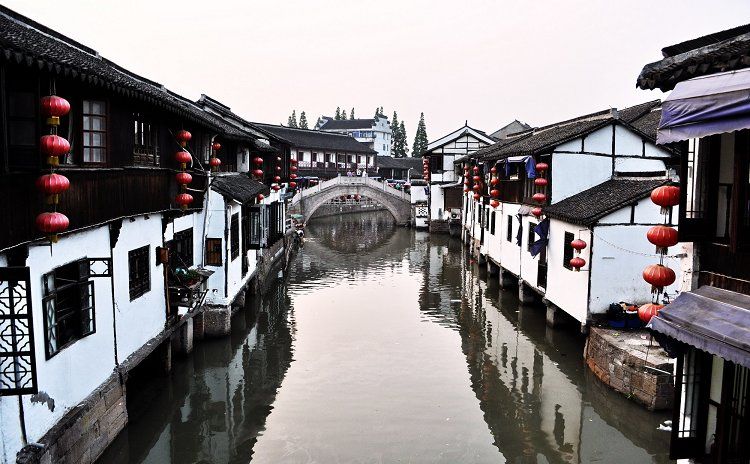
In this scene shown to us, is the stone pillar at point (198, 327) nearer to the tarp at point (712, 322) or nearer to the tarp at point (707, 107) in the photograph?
the tarp at point (712, 322)

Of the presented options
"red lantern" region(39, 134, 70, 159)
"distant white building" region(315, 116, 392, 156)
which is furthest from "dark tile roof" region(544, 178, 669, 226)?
"distant white building" region(315, 116, 392, 156)

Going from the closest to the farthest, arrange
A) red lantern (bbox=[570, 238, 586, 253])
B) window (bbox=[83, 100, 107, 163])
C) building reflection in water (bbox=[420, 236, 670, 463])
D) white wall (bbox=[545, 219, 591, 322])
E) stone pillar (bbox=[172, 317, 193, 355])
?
window (bbox=[83, 100, 107, 163]) < building reflection in water (bbox=[420, 236, 670, 463]) < stone pillar (bbox=[172, 317, 193, 355]) < red lantern (bbox=[570, 238, 586, 253]) < white wall (bbox=[545, 219, 591, 322])

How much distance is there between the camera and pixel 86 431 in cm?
1098

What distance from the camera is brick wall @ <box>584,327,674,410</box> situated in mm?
14031

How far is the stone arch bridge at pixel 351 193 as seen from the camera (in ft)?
185

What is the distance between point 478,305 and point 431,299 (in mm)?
2435

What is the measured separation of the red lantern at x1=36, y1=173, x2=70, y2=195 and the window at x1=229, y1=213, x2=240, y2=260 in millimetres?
11758

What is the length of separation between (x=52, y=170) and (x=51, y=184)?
284mm

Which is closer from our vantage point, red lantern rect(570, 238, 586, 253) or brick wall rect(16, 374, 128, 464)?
brick wall rect(16, 374, 128, 464)

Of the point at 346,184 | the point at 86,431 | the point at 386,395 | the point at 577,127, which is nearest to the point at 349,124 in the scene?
the point at 346,184

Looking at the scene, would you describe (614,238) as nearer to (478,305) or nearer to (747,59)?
(478,305)

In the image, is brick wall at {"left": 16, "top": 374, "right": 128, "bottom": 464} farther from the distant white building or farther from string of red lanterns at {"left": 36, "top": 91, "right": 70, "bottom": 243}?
the distant white building

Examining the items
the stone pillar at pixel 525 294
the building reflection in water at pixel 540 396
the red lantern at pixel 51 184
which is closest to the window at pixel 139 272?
the red lantern at pixel 51 184

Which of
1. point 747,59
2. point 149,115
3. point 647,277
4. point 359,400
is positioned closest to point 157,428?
point 359,400
